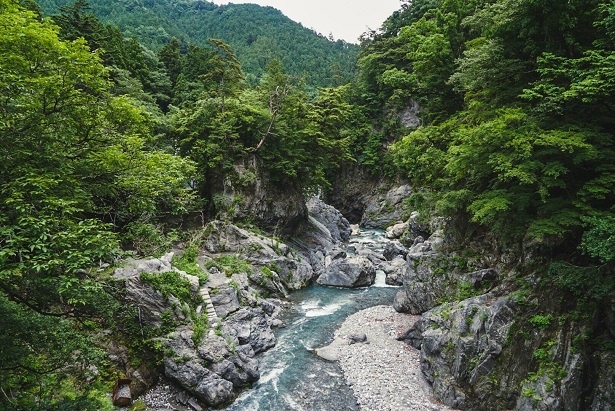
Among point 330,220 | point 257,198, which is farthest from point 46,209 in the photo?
point 330,220

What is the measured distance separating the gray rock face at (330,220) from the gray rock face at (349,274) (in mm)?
12866

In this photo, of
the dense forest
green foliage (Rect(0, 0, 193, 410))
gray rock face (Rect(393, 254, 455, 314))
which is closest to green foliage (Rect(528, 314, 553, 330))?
the dense forest

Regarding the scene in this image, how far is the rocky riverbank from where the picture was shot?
13719 millimetres

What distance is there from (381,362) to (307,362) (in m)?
3.38

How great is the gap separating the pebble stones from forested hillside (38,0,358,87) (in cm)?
6812

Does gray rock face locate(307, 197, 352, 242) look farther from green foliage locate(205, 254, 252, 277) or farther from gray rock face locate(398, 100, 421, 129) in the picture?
gray rock face locate(398, 100, 421, 129)

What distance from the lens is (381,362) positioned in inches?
643

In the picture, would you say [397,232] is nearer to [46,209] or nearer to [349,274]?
[349,274]

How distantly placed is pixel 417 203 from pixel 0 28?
19.1 m

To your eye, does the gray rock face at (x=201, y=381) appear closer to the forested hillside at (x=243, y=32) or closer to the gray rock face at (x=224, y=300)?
the gray rock face at (x=224, y=300)

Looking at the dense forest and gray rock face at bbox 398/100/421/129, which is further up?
gray rock face at bbox 398/100/421/129

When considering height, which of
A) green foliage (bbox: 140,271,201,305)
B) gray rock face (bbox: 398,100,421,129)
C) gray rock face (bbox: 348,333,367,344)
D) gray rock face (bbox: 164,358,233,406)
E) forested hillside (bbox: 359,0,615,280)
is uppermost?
gray rock face (bbox: 398,100,421,129)

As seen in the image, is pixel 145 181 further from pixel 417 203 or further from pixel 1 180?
pixel 417 203

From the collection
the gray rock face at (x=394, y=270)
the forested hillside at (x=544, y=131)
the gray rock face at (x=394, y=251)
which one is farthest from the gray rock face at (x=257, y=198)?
the forested hillside at (x=544, y=131)
